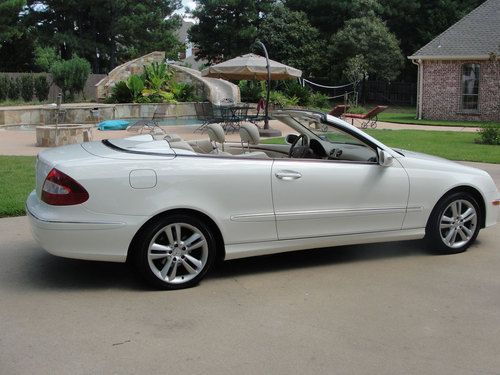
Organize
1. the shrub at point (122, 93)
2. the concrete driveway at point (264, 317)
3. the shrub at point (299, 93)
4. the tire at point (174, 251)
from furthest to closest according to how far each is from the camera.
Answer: the shrub at point (299, 93)
the shrub at point (122, 93)
the tire at point (174, 251)
the concrete driveway at point (264, 317)


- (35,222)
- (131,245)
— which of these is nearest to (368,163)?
(131,245)

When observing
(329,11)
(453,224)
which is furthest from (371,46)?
(453,224)

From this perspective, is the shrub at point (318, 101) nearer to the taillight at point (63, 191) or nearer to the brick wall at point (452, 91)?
the brick wall at point (452, 91)

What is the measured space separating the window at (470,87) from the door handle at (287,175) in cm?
2452

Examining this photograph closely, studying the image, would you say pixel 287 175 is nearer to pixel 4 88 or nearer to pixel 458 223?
pixel 458 223

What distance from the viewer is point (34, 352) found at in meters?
3.86

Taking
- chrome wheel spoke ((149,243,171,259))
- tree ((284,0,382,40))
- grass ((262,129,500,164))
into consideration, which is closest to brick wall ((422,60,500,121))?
grass ((262,129,500,164))

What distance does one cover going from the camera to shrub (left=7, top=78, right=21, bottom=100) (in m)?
26.9

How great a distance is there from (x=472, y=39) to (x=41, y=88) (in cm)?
1960

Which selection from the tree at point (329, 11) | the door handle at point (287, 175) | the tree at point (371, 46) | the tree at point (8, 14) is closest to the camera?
the door handle at point (287, 175)

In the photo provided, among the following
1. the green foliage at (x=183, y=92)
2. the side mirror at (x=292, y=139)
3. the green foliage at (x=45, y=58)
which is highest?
the green foliage at (x=45, y=58)

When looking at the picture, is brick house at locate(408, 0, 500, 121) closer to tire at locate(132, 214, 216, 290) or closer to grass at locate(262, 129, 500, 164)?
grass at locate(262, 129, 500, 164)

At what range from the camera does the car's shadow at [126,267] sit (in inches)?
205

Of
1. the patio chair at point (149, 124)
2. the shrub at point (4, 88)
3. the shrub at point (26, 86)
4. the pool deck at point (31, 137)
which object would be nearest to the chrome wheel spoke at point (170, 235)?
the pool deck at point (31, 137)
